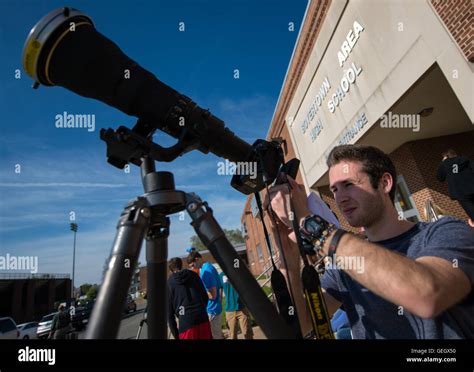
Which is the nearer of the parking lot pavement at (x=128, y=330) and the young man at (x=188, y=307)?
the parking lot pavement at (x=128, y=330)

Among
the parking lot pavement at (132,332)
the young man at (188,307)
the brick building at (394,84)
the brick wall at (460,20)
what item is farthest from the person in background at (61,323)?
the brick wall at (460,20)

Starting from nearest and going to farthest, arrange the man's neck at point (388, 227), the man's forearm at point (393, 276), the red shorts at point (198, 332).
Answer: the man's forearm at point (393, 276)
the man's neck at point (388, 227)
the red shorts at point (198, 332)

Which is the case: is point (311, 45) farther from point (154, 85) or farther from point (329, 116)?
point (154, 85)

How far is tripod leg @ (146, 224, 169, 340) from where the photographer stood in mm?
955

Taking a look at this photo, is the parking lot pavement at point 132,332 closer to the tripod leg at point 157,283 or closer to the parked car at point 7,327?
the tripod leg at point 157,283

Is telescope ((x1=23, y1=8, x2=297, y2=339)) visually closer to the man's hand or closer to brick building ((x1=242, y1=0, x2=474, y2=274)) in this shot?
the man's hand

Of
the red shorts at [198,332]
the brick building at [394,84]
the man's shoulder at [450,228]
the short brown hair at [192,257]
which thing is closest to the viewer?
the man's shoulder at [450,228]

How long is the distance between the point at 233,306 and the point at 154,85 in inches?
213

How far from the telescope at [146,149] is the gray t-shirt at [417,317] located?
708mm

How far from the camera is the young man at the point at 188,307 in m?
3.85

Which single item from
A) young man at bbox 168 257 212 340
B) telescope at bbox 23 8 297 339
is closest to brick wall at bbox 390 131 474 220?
young man at bbox 168 257 212 340

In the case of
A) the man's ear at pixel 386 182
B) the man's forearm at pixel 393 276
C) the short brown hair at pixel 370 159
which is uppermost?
the short brown hair at pixel 370 159

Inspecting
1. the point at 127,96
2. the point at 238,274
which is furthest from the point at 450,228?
the point at 127,96

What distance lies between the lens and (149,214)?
90 centimetres
